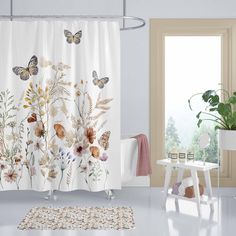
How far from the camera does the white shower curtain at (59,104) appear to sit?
4.38 metres

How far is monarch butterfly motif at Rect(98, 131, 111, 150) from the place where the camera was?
174 inches

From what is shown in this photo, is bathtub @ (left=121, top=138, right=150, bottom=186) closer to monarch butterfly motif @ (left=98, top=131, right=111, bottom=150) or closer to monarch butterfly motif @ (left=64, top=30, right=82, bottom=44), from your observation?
monarch butterfly motif @ (left=98, top=131, right=111, bottom=150)

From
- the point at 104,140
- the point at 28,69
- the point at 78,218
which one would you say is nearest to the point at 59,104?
the point at 28,69

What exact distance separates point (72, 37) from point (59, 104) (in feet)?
2.14

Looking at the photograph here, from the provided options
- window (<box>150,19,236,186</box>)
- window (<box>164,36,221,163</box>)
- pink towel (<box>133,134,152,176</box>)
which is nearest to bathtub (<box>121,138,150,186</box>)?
pink towel (<box>133,134,152,176</box>)

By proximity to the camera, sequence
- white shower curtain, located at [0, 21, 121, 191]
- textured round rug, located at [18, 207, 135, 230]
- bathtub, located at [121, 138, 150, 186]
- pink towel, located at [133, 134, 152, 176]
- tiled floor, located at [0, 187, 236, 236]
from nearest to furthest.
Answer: tiled floor, located at [0, 187, 236, 236] → textured round rug, located at [18, 207, 135, 230] → white shower curtain, located at [0, 21, 121, 191] → bathtub, located at [121, 138, 150, 186] → pink towel, located at [133, 134, 152, 176]

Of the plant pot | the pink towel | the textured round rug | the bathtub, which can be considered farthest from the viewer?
the pink towel

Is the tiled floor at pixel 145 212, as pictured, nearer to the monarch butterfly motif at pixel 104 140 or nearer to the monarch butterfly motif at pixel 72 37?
the monarch butterfly motif at pixel 104 140

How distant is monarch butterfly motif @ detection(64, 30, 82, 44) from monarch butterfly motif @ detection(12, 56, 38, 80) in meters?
0.36

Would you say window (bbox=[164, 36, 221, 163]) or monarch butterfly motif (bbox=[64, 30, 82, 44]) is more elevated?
monarch butterfly motif (bbox=[64, 30, 82, 44])

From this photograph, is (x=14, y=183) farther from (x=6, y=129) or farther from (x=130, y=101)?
(x=130, y=101)

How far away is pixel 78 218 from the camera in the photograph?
155 inches

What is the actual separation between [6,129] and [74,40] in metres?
1.07

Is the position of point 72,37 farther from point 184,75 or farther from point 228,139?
point 228,139
